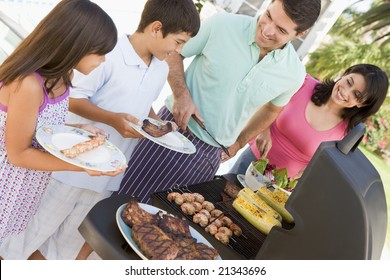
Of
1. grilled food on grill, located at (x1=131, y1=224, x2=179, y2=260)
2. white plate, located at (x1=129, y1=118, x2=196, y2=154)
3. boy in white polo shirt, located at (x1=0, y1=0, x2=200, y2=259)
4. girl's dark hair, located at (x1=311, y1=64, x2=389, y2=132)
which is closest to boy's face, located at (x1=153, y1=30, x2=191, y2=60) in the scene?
boy in white polo shirt, located at (x1=0, y1=0, x2=200, y2=259)

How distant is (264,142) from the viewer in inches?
129

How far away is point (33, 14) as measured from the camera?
586 cm

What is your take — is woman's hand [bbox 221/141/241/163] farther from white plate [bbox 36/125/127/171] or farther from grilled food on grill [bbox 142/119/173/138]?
white plate [bbox 36/125/127/171]

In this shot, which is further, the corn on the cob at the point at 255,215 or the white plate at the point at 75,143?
the corn on the cob at the point at 255,215

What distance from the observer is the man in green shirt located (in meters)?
2.74

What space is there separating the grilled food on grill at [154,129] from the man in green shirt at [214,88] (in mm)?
351

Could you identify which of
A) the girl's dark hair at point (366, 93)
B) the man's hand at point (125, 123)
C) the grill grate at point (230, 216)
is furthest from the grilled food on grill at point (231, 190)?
the girl's dark hair at point (366, 93)

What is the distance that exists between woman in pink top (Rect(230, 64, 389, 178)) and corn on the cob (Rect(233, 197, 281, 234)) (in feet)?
3.39

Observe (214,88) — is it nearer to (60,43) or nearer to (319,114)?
(319,114)

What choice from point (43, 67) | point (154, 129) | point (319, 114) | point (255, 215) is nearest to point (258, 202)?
point (255, 215)

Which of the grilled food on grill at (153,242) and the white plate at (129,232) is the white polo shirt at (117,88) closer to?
the white plate at (129,232)

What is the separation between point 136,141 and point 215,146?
513mm

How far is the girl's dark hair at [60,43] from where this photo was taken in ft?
5.94

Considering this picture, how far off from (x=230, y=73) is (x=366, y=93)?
1.09m
